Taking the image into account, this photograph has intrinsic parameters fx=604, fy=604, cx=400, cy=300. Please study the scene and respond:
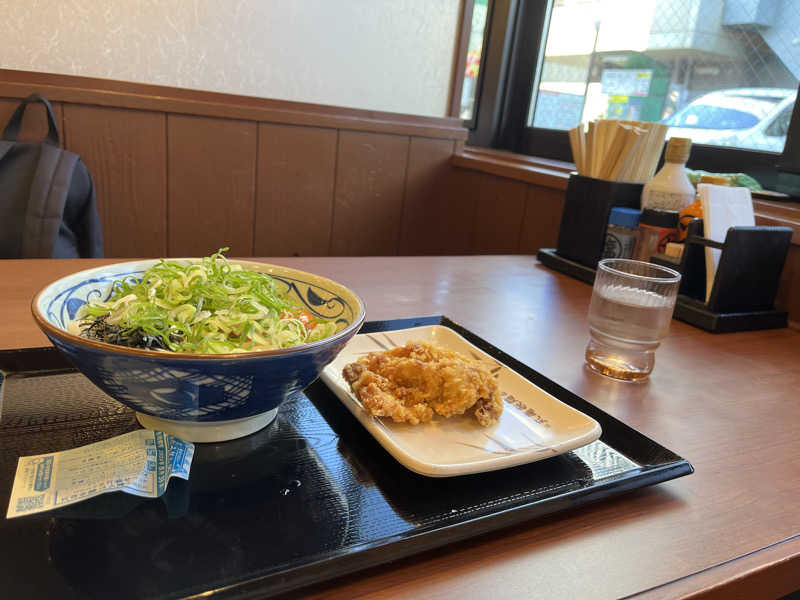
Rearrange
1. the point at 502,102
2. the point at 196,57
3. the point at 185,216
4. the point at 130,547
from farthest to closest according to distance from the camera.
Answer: the point at 502,102 < the point at 185,216 < the point at 196,57 < the point at 130,547

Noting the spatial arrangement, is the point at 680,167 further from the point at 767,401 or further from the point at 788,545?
the point at 788,545

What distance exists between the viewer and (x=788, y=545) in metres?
0.53

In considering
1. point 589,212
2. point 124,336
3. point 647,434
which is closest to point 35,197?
point 124,336

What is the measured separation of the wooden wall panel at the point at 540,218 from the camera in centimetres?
202

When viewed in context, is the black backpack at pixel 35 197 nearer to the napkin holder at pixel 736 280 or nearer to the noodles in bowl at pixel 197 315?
the noodles in bowl at pixel 197 315

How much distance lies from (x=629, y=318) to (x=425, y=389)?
1.27ft

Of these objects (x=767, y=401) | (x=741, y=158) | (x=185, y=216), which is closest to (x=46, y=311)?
(x=767, y=401)

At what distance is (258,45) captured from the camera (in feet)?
6.23

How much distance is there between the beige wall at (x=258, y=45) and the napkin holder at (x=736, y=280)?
133cm

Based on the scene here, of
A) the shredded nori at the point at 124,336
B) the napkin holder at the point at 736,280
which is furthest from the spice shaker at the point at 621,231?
the shredded nori at the point at 124,336

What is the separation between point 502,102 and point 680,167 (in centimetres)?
164

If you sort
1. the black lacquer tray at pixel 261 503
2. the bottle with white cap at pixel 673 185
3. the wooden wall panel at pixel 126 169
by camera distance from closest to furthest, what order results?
the black lacquer tray at pixel 261 503
the bottle with white cap at pixel 673 185
the wooden wall panel at pixel 126 169

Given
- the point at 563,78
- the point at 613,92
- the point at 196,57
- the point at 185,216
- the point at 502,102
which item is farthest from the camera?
the point at 502,102

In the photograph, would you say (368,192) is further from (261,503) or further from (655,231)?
(261,503)
